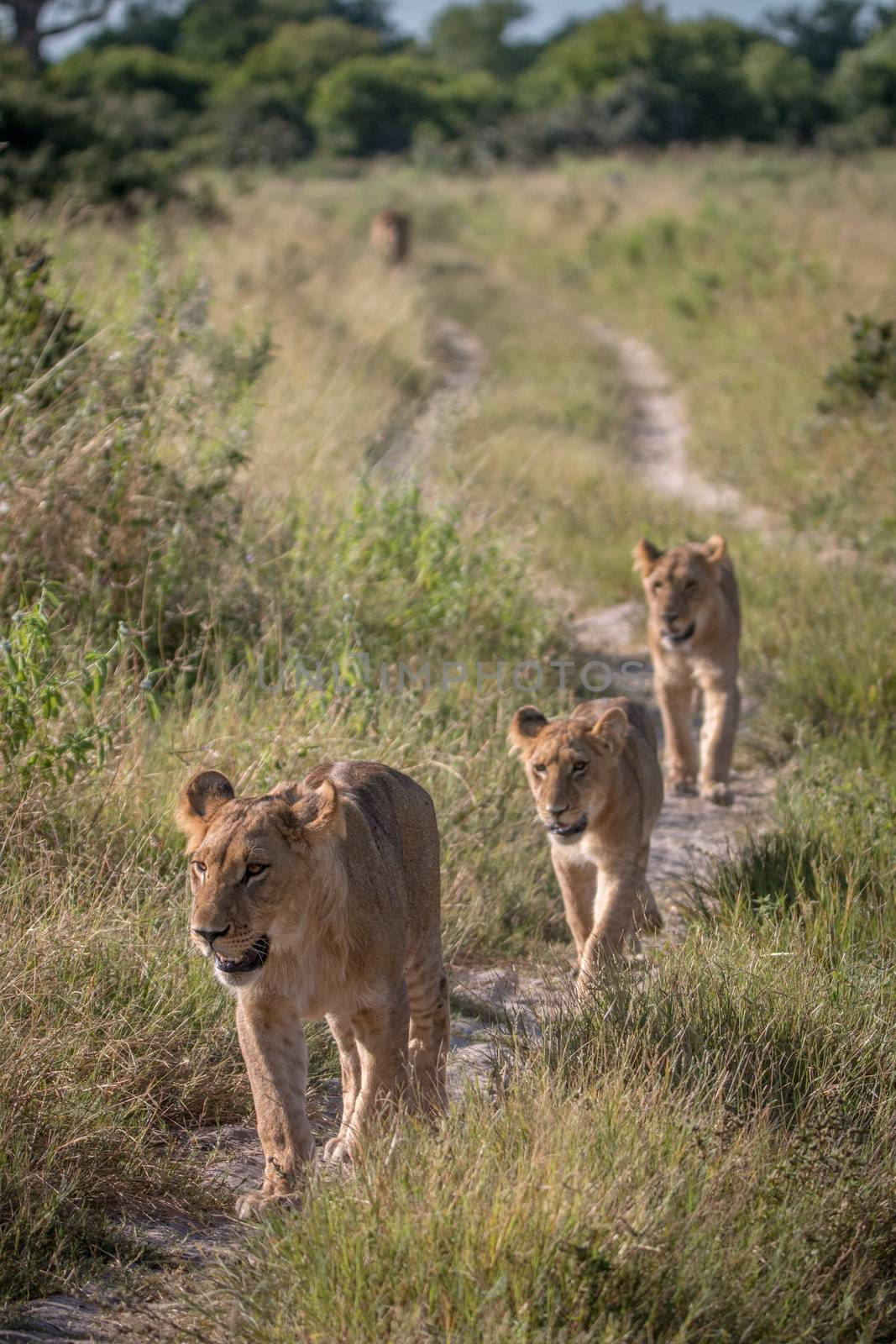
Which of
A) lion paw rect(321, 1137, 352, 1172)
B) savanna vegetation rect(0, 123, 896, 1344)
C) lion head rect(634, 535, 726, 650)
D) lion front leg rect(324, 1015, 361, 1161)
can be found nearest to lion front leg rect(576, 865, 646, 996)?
savanna vegetation rect(0, 123, 896, 1344)

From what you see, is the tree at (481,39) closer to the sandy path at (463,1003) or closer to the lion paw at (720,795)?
the sandy path at (463,1003)

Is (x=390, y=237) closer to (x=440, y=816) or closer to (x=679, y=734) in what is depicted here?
(x=679, y=734)

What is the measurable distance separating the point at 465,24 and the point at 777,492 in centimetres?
7262

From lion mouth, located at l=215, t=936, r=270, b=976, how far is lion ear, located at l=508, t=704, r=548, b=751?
189cm

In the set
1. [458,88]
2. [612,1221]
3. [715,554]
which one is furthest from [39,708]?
[458,88]

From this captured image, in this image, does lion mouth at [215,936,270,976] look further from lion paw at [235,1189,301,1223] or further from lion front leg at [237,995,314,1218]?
lion paw at [235,1189,301,1223]

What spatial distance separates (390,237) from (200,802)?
68.7ft

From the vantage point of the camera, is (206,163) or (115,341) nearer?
(115,341)

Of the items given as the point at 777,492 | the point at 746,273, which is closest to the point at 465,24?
the point at 746,273

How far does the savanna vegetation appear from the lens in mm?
3127

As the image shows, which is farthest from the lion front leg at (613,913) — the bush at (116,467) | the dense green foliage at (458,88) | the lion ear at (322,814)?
the dense green foliage at (458,88)

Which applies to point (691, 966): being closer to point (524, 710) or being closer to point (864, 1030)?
point (864, 1030)

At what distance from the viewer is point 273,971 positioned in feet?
11.7

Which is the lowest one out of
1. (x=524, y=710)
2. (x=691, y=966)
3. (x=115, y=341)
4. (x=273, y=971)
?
(x=691, y=966)
